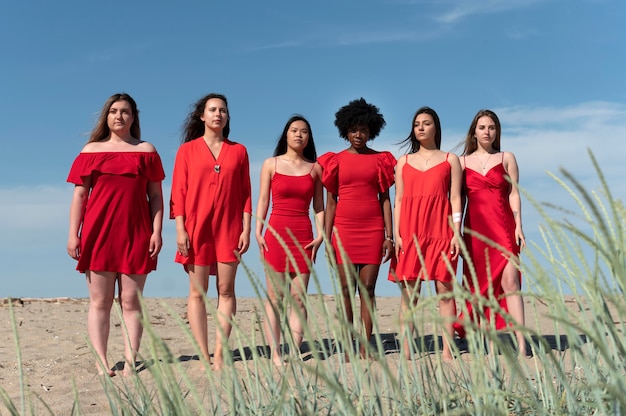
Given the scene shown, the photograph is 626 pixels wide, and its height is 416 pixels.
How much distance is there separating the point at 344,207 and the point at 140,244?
1.50 meters

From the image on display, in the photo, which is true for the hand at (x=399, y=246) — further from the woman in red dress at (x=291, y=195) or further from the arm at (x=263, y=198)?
the arm at (x=263, y=198)

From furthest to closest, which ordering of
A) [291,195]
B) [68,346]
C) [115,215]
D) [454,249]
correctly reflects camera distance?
[68,346] → [291,195] → [454,249] → [115,215]

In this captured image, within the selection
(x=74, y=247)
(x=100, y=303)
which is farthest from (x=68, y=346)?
(x=74, y=247)

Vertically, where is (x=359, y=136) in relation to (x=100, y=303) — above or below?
above

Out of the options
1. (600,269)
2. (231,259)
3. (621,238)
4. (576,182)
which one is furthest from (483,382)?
(231,259)

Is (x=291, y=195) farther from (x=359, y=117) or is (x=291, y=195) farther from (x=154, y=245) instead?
(x=154, y=245)

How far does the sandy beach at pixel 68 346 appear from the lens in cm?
474

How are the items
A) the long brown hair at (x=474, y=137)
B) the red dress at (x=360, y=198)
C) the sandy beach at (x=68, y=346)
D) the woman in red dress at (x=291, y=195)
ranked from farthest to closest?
the long brown hair at (x=474, y=137) → the red dress at (x=360, y=198) → the woman in red dress at (x=291, y=195) → the sandy beach at (x=68, y=346)

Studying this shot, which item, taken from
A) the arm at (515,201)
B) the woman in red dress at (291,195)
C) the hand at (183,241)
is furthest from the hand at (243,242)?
the arm at (515,201)

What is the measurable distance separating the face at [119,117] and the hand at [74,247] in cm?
82

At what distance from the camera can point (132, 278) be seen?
5.19 metres

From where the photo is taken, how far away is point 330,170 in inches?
215

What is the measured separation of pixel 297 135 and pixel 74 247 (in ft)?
5.86

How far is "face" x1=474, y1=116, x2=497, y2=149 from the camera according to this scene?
562 centimetres
